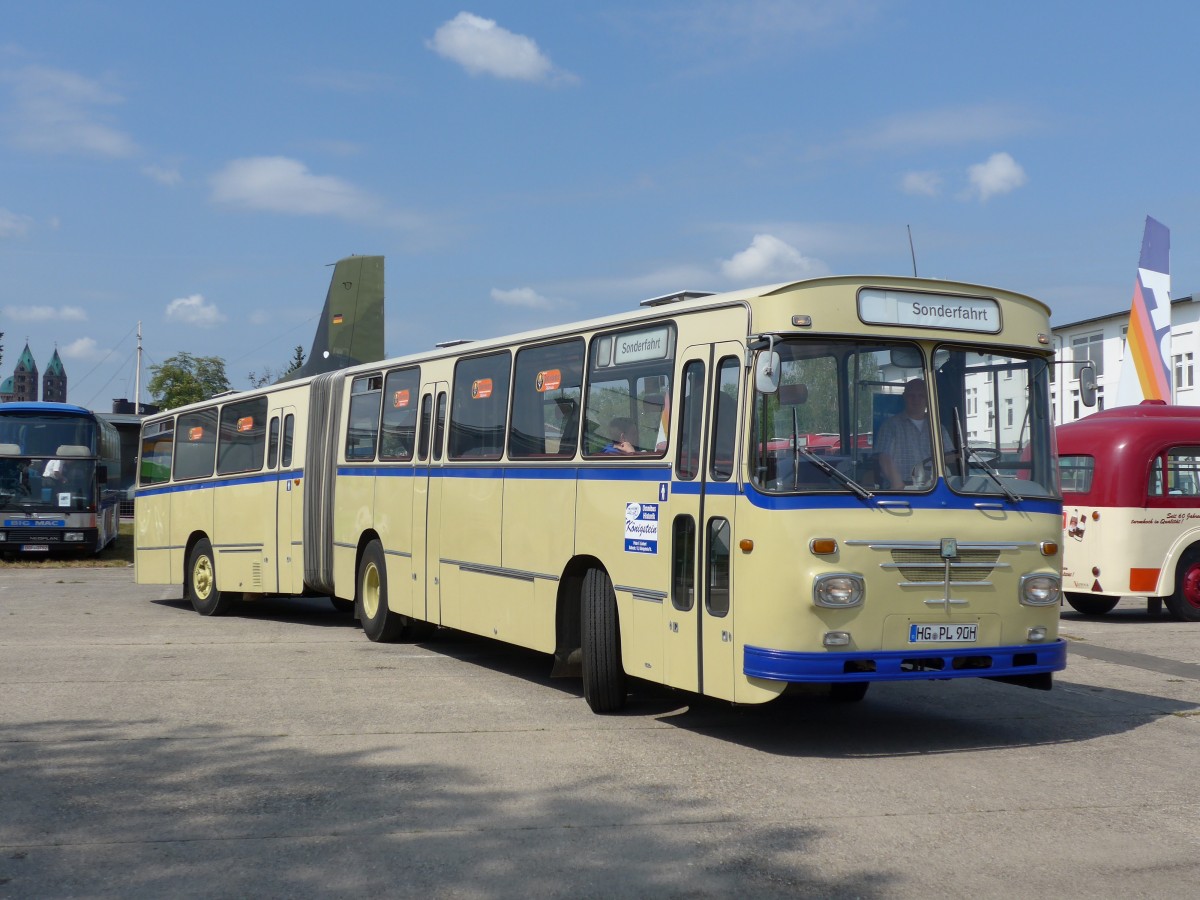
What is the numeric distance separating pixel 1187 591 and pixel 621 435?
11.3 m

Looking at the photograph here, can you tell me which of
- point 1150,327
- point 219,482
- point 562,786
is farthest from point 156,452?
point 1150,327

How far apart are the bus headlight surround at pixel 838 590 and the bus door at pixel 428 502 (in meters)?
5.65

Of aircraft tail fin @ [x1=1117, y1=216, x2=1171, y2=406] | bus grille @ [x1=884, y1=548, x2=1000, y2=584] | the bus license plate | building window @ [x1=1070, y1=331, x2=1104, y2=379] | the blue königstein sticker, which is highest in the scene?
building window @ [x1=1070, y1=331, x2=1104, y2=379]

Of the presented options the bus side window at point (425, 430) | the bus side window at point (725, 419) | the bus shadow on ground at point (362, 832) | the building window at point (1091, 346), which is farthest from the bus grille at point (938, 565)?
the building window at point (1091, 346)

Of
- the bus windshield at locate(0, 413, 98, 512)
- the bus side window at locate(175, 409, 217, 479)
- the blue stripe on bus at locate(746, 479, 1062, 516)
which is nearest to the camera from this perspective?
the blue stripe on bus at locate(746, 479, 1062, 516)

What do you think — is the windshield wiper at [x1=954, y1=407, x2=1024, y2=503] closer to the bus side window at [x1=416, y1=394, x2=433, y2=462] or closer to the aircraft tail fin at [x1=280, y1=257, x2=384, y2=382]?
the bus side window at [x1=416, y1=394, x2=433, y2=462]

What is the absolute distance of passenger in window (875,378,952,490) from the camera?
8656 mm

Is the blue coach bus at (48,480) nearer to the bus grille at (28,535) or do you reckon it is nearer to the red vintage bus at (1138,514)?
the bus grille at (28,535)

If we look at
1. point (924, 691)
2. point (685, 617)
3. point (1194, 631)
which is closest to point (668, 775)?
point (685, 617)

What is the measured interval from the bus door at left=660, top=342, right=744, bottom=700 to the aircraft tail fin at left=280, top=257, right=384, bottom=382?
81.9 ft

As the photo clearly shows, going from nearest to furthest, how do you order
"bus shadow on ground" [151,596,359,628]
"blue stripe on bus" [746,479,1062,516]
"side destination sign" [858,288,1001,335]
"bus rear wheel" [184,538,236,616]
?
1. "blue stripe on bus" [746,479,1062,516]
2. "side destination sign" [858,288,1001,335]
3. "bus shadow on ground" [151,596,359,628]
4. "bus rear wheel" [184,538,236,616]

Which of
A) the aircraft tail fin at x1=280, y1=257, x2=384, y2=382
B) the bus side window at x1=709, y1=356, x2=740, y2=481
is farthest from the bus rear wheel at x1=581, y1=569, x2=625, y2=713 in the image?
the aircraft tail fin at x1=280, y1=257, x2=384, y2=382

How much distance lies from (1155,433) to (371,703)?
12.1 meters

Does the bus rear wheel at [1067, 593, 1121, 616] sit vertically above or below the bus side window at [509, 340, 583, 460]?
below
